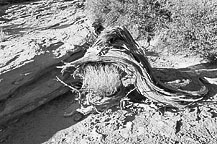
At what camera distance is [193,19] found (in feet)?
22.0

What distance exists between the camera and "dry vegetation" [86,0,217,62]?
21.6ft

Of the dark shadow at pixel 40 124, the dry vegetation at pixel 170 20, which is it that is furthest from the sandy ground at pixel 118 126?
the dry vegetation at pixel 170 20

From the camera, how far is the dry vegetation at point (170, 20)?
259 inches

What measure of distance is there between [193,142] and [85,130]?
1677 mm

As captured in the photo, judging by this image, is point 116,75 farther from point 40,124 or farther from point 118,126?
point 40,124

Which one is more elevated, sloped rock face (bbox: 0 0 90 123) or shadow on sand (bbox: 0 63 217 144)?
sloped rock face (bbox: 0 0 90 123)

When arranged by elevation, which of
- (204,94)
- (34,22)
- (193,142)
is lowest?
(193,142)

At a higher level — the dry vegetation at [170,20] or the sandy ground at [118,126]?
the dry vegetation at [170,20]

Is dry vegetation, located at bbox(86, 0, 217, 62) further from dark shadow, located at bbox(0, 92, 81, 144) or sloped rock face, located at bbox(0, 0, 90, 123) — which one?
dark shadow, located at bbox(0, 92, 81, 144)

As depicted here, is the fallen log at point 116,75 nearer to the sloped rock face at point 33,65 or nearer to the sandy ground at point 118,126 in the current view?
the sandy ground at point 118,126

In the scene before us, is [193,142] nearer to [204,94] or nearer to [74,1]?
[204,94]

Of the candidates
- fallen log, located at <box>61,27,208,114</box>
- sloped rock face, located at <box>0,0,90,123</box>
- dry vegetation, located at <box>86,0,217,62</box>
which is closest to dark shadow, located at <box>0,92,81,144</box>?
sloped rock face, located at <box>0,0,90,123</box>

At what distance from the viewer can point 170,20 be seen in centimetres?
768

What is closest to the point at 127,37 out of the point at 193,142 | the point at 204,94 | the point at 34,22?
the point at 204,94
